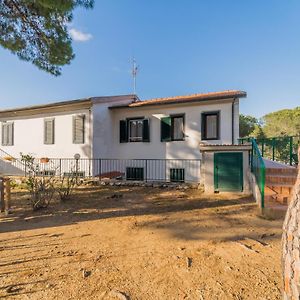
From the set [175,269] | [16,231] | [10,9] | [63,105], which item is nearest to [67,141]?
[63,105]

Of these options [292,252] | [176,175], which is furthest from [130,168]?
[292,252]

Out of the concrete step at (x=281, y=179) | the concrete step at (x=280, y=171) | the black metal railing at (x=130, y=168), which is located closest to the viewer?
the concrete step at (x=281, y=179)

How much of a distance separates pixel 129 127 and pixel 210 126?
473cm

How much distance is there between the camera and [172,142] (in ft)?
44.3

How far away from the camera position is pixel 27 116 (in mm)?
16406

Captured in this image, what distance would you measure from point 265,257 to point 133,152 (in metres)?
11.1

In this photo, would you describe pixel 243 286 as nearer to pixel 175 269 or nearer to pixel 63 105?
pixel 175 269

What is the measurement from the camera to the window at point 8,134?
17.1 meters

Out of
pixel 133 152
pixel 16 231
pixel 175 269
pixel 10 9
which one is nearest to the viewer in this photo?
pixel 175 269

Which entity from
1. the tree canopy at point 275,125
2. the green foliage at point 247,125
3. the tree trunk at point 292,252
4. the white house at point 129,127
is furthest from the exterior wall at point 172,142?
the green foliage at point 247,125

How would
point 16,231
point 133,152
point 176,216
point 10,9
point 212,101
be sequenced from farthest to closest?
point 133,152 → point 212,101 → point 10,9 → point 176,216 → point 16,231

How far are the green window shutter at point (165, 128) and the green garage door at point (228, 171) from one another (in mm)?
4533

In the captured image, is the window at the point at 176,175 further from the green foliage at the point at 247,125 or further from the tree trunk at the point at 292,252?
the green foliage at the point at 247,125

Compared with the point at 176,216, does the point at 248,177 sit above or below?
above
